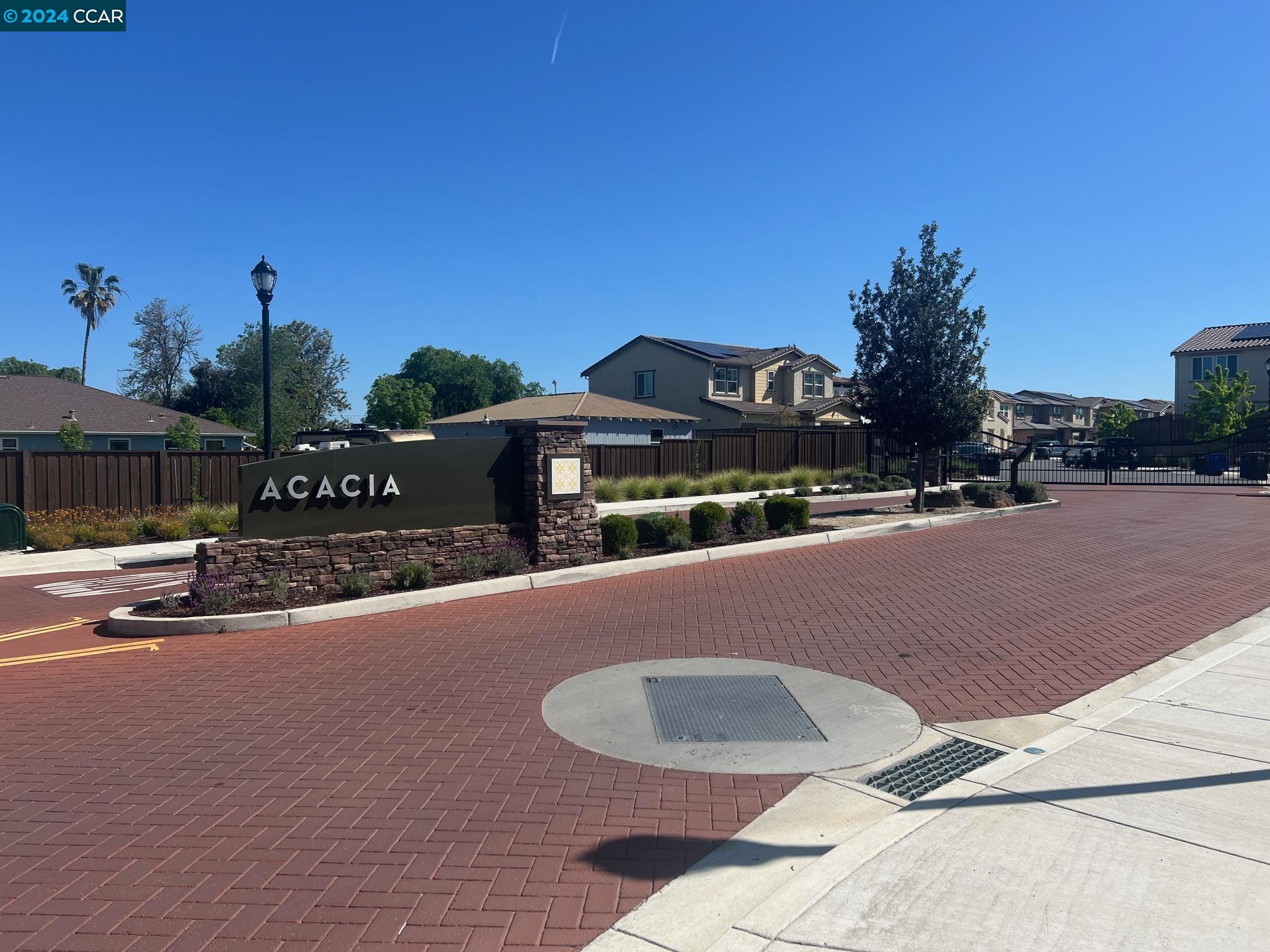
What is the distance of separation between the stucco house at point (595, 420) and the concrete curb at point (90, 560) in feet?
63.5

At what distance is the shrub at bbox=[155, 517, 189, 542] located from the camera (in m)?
17.5

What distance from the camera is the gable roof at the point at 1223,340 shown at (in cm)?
5547

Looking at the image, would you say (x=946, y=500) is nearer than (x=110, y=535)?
No

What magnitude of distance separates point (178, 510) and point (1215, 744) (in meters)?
19.5

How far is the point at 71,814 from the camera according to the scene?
4.89 meters

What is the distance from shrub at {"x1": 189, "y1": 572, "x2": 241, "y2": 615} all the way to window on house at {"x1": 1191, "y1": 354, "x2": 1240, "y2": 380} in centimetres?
5990

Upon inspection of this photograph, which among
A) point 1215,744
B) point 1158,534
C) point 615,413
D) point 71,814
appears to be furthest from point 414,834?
point 615,413

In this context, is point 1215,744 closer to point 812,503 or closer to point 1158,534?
point 1158,534

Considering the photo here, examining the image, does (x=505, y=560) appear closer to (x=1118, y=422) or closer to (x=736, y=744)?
(x=736, y=744)

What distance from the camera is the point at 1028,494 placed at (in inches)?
917

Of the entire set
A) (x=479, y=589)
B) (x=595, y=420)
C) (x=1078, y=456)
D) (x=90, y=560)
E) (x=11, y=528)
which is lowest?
(x=90, y=560)

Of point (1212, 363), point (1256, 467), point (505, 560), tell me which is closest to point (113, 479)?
point (505, 560)

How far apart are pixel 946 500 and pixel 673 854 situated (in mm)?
19565

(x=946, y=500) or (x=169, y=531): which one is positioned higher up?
(x=946, y=500)
